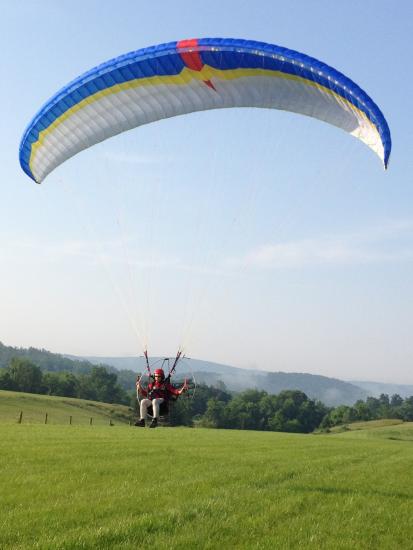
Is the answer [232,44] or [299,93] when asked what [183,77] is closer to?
[232,44]

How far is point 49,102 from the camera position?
1521 cm

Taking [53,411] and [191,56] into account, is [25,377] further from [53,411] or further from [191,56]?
[191,56]

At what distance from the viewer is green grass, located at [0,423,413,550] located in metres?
7.50

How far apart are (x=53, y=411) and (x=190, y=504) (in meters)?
59.8

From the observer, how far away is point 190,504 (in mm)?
9648

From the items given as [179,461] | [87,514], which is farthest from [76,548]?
[179,461]

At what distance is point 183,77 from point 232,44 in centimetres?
178

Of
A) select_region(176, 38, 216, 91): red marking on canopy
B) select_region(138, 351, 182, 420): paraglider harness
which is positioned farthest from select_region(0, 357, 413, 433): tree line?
Answer: select_region(176, 38, 216, 91): red marking on canopy

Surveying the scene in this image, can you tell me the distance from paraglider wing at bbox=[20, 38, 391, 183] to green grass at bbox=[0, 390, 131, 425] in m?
36.5

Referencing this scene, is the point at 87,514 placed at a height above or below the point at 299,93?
below

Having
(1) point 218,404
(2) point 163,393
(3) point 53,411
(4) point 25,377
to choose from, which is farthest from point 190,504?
(1) point 218,404

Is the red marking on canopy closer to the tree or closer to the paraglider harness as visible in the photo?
the paraglider harness

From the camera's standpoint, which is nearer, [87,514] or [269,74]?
[87,514]

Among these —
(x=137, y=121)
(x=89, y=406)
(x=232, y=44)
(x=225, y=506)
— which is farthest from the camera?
(x=89, y=406)
